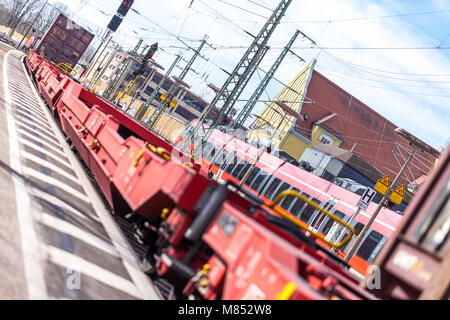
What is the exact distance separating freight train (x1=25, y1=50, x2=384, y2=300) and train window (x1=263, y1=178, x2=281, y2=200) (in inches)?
670

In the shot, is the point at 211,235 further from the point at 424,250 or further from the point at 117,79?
the point at 117,79

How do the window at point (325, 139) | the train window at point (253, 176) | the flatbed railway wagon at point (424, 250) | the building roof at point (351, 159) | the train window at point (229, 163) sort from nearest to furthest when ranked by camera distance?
the flatbed railway wagon at point (424, 250) → the train window at point (253, 176) → the train window at point (229, 163) → the building roof at point (351, 159) → the window at point (325, 139)

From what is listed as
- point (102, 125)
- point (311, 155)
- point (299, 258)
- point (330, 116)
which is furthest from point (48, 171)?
point (330, 116)

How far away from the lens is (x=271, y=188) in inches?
965

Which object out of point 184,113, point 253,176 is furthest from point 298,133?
point 184,113

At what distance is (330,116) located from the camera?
192 ft

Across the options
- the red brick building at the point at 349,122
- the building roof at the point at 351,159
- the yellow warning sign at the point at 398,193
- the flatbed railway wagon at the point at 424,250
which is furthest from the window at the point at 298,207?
the red brick building at the point at 349,122

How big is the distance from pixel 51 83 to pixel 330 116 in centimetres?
4707

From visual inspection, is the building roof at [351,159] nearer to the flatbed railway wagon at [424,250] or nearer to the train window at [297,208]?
the train window at [297,208]

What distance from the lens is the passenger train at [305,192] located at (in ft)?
58.1

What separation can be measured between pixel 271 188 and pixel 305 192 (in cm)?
280

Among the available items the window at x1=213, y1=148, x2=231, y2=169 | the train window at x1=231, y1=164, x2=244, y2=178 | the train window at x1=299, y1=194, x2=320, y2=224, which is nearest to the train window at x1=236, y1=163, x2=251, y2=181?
the train window at x1=231, y1=164, x2=244, y2=178

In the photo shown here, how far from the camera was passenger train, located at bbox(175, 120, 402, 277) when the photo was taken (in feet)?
58.1

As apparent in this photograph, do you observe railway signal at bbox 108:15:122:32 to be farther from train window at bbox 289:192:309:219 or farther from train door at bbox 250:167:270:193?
train window at bbox 289:192:309:219
